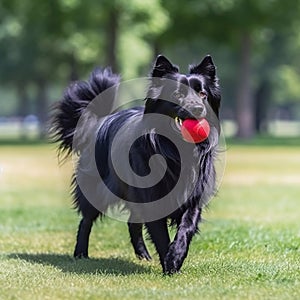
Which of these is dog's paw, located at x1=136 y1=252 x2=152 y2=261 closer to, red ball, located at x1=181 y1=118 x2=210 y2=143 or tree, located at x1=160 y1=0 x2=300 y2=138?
red ball, located at x1=181 y1=118 x2=210 y2=143

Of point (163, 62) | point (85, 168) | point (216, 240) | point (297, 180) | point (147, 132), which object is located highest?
Result: point (163, 62)

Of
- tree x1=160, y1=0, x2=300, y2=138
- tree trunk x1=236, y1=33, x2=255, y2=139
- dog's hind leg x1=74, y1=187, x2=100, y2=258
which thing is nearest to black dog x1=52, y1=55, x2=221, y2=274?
dog's hind leg x1=74, y1=187, x2=100, y2=258

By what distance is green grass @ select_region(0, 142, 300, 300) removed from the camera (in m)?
6.99

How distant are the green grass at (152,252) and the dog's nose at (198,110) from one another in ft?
4.99

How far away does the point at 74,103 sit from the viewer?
10312 millimetres

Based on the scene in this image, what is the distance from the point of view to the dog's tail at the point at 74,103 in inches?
404

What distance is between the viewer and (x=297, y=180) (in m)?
22.2

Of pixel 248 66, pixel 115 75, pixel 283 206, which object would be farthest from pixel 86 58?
pixel 115 75

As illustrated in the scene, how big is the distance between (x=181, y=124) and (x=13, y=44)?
153ft

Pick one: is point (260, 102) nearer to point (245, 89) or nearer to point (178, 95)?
point (245, 89)

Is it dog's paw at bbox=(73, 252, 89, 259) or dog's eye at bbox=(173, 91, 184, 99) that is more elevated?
dog's eye at bbox=(173, 91, 184, 99)

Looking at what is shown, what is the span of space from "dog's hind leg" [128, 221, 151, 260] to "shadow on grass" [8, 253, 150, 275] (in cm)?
25

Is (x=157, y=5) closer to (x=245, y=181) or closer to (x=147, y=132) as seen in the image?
(x=245, y=181)

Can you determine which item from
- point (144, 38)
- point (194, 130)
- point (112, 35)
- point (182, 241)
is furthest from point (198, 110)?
point (144, 38)
